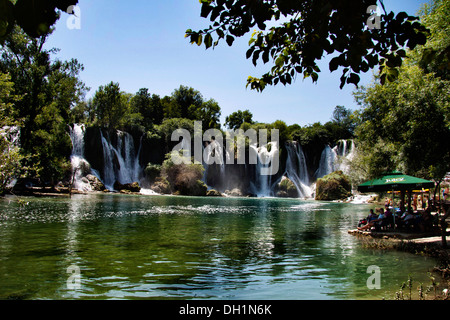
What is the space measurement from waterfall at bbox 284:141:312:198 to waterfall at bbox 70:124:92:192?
3885 centimetres

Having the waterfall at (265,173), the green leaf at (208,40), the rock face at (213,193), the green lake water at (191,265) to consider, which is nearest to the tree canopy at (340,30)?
the green leaf at (208,40)

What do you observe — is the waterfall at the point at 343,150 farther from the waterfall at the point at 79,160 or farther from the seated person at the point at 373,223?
the seated person at the point at 373,223

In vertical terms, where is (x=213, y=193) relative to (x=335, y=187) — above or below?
below

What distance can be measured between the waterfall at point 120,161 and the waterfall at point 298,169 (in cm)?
3115

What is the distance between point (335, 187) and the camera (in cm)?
5494

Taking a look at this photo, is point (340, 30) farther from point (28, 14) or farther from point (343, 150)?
point (343, 150)

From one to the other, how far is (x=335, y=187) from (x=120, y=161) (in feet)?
128

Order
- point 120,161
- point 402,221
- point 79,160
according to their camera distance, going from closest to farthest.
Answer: point 402,221
point 79,160
point 120,161

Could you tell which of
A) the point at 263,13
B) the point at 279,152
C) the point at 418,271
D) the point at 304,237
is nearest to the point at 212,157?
the point at 279,152

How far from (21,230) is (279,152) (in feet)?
189

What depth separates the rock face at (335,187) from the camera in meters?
54.8

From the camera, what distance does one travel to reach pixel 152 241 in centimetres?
1207

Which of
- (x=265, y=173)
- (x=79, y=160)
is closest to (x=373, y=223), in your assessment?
(x=79, y=160)
